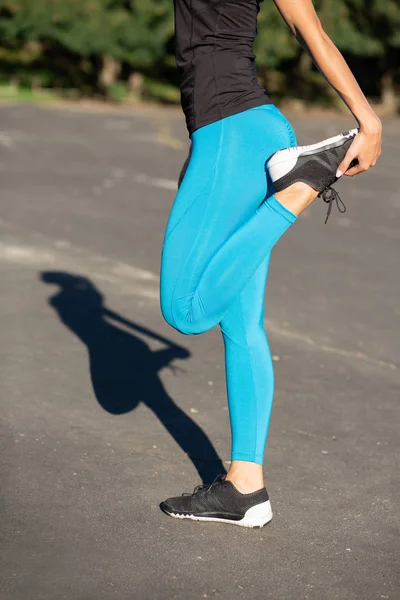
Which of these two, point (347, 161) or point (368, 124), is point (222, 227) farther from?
point (368, 124)

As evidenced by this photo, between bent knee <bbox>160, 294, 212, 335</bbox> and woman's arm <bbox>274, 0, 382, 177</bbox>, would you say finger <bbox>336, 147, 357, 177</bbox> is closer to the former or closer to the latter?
woman's arm <bbox>274, 0, 382, 177</bbox>

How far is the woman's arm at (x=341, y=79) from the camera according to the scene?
3.39m

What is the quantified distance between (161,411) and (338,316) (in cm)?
250

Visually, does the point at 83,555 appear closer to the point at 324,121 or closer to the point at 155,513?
the point at 155,513

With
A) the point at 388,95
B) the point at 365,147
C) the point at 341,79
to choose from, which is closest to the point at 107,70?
the point at 388,95

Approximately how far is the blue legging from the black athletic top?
2.1 inches

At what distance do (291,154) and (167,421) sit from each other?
2.05 meters

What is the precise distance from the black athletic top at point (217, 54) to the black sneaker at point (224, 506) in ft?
4.32

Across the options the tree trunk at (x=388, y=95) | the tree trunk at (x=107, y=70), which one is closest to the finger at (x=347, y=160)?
the tree trunk at (x=107, y=70)

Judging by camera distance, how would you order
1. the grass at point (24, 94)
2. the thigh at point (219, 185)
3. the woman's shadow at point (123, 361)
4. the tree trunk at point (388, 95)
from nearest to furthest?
1. the thigh at point (219, 185)
2. the woman's shadow at point (123, 361)
3. the grass at point (24, 94)
4. the tree trunk at point (388, 95)

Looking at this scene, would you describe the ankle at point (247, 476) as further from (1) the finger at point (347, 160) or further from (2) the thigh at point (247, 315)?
(1) the finger at point (347, 160)

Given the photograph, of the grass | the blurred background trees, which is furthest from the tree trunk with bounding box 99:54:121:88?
the grass

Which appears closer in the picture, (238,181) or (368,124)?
(368,124)

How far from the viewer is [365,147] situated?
3.39 metres
